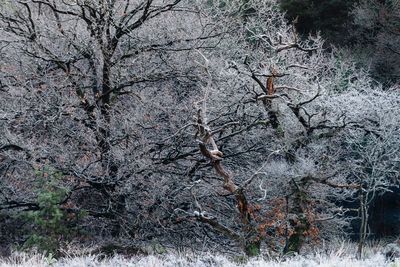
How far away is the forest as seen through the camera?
10.8m

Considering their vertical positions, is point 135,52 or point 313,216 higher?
point 135,52

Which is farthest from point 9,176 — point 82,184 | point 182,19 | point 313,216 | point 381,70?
point 381,70

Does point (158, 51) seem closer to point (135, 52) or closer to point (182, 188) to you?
point (135, 52)

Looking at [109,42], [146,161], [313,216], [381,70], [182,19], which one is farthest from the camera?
[381,70]

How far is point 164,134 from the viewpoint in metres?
12.8

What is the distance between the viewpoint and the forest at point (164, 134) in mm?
10828

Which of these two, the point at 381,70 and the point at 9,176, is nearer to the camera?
the point at 9,176

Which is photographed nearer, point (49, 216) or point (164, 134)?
point (49, 216)

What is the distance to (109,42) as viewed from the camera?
40.8ft

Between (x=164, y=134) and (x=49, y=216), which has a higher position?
(x=164, y=134)

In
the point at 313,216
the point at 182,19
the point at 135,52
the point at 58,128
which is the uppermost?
the point at 182,19

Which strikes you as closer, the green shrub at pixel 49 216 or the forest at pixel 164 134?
the green shrub at pixel 49 216

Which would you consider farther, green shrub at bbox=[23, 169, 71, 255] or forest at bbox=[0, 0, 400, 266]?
forest at bbox=[0, 0, 400, 266]

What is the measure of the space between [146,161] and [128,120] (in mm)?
1255
